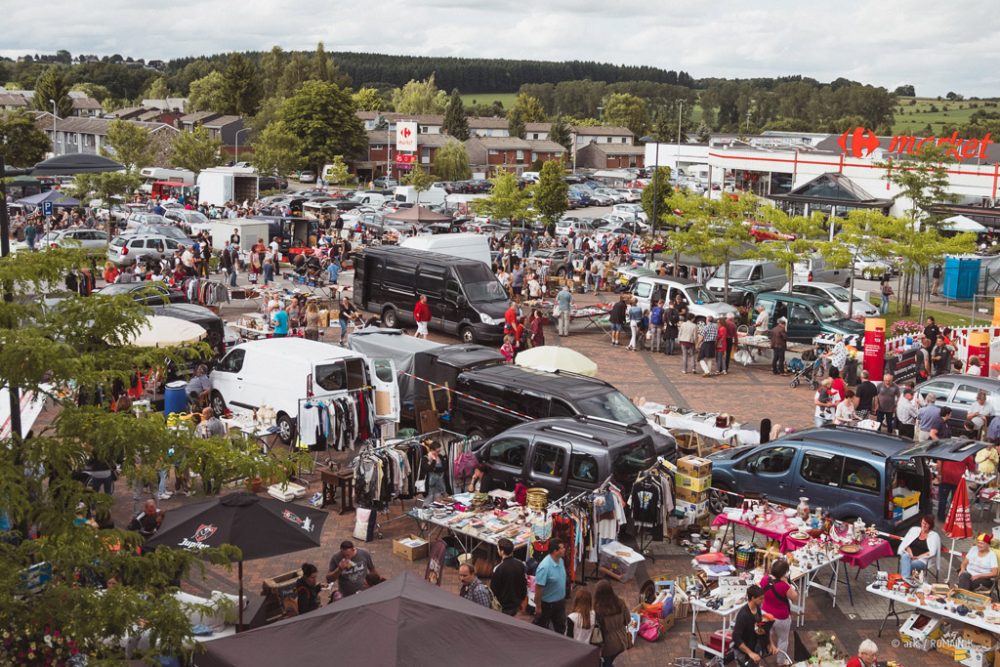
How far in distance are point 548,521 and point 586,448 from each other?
1.44 m

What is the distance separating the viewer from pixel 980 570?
475 inches

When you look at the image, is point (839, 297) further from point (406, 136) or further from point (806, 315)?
point (406, 136)

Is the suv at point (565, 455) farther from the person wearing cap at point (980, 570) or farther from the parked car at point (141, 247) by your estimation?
the parked car at point (141, 247)

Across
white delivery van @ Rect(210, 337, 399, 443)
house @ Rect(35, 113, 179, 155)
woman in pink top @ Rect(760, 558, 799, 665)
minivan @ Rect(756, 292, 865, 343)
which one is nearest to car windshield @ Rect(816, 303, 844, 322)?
minivan @ Rect(756, 292, 865, 343)

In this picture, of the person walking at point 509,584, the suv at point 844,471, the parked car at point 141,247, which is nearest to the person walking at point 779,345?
the suv at point 844,471

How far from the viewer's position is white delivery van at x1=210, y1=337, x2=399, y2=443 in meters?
17.6

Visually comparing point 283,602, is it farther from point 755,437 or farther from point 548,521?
point 755,437

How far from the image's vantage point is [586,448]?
13930 millimetres

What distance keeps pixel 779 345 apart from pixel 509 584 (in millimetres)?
14225

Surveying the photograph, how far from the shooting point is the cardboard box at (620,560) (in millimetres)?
13133

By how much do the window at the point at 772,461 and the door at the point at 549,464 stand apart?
291 centimetres

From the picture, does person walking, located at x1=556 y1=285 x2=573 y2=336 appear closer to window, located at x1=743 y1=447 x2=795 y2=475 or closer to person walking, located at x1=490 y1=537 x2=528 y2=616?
window, located at x1=743 y1=447 x2=795 y2=475

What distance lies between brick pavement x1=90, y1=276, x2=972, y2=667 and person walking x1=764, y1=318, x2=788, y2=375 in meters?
0.39

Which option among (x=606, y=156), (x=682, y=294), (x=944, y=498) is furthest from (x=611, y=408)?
(x=606, y=156)
